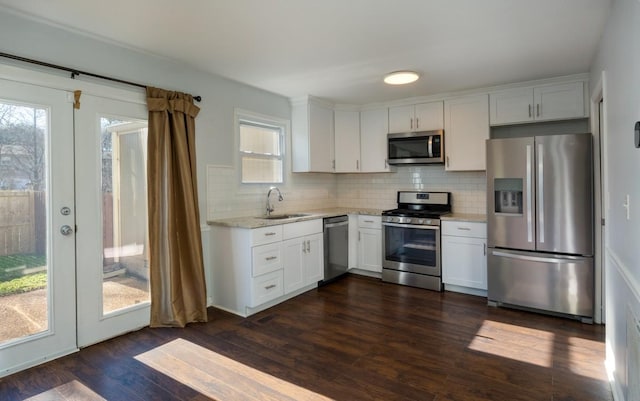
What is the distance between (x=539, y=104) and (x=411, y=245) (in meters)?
2.11

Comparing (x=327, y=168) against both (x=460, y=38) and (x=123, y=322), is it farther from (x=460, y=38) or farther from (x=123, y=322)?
(x=123, y=322)

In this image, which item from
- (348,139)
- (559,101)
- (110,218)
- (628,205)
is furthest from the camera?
(348,139)

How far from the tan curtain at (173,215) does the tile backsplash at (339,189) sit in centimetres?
42

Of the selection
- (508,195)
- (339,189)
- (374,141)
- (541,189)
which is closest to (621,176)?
(541,189)

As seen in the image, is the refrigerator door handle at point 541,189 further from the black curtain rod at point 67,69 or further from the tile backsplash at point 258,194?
the black curtain rod at point 67,69

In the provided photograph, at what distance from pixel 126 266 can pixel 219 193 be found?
1.13 m

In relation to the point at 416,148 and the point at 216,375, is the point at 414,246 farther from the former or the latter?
the point at 216,375

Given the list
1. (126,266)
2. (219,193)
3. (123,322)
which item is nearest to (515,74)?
(219,193)

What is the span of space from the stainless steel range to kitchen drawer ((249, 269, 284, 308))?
4.93 ft

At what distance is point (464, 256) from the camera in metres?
4.08

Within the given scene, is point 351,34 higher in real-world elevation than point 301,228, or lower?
higher

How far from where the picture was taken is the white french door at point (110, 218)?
2789mm

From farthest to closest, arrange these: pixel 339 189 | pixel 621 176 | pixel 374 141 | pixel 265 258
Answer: pixel 339 189
pixel 374 141
pixel 265 258
pixel 621 176

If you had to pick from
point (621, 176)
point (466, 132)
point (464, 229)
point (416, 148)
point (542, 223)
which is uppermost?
point (466, 132)
